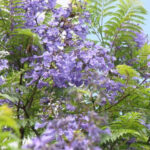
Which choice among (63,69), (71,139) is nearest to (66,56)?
(63,69)

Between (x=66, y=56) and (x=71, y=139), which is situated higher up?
(x=66, y=56)

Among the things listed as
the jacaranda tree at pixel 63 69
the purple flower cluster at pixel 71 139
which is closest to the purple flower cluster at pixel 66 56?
the jacaranda tree at pixel 63 69

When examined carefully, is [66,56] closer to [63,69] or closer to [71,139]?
[63,69]

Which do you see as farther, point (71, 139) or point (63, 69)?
point (63, 69)

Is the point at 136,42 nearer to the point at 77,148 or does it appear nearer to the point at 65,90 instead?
the point at 65,90

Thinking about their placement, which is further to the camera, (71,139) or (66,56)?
(66,56)

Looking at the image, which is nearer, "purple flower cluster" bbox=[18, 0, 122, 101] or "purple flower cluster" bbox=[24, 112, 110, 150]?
"purple flower cluster" bbox=[24, 112, 110, 150]

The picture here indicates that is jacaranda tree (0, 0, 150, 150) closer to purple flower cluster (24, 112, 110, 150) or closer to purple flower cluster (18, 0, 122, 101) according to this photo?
purple flower cluster (18, 0, 122, 101)

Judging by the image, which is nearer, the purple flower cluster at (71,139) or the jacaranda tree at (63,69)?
the purple flower cluster at (71,139)

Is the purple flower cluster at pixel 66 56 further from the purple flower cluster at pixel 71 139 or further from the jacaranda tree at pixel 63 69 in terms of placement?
the purple flower cluster at pixel 71 139

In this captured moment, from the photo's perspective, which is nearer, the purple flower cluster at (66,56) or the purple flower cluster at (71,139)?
the purple flower cluster at (71,139)

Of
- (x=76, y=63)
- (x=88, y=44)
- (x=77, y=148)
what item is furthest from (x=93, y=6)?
(x=77, y=148)

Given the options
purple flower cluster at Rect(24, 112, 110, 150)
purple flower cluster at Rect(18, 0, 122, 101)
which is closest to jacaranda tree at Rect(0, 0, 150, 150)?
purple flower cluster at Rect(18, 0, 122, 101)

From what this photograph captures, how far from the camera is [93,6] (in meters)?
5.33
